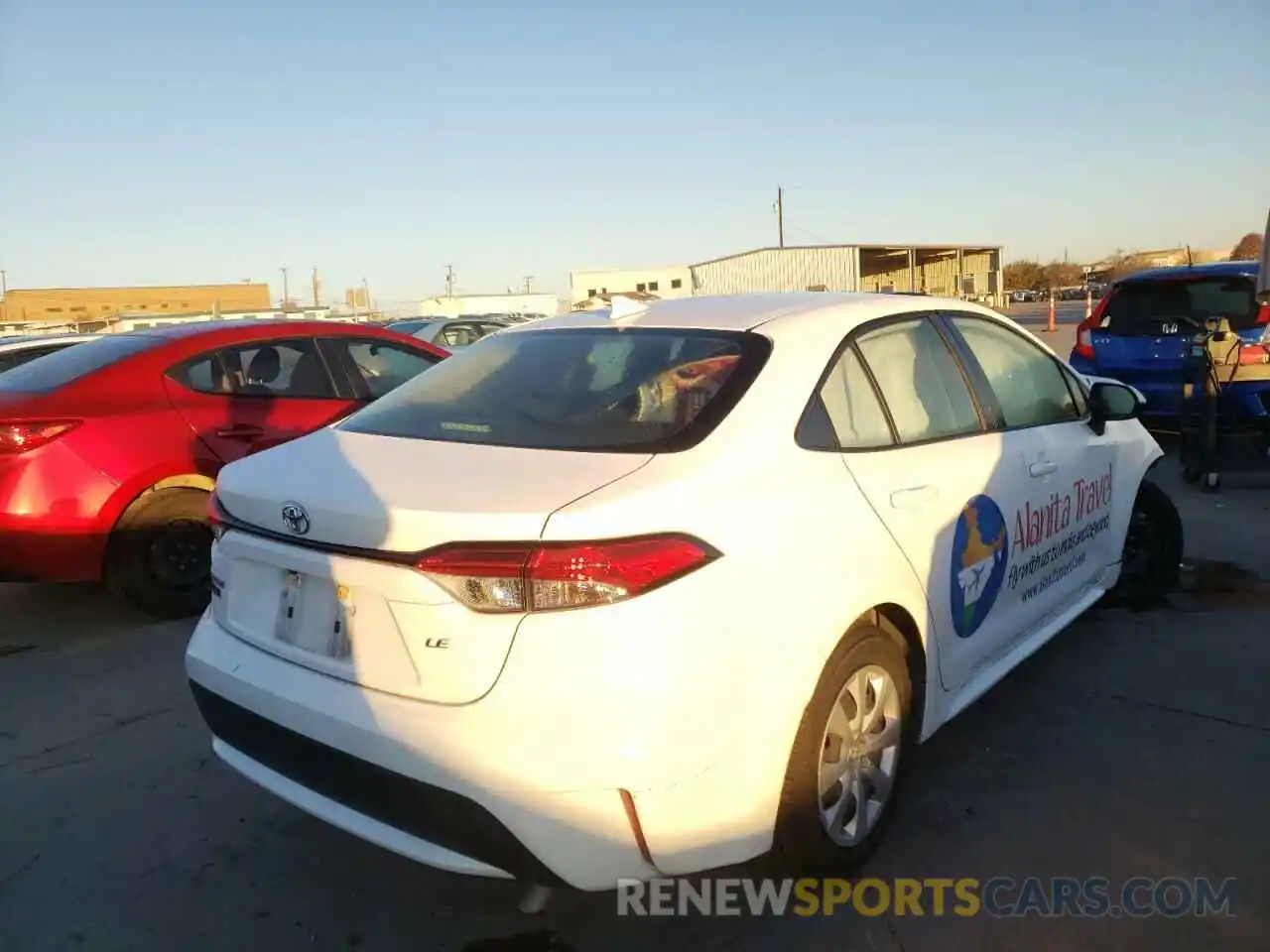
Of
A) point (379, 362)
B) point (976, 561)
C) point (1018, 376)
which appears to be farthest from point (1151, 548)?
point (379, 362)

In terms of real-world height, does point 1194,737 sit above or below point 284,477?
below

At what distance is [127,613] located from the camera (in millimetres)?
5113

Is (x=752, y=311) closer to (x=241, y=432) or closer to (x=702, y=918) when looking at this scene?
(x=702, y=918)

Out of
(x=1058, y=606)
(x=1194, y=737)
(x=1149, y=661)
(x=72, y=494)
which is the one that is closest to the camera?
(x=1194, y=737)

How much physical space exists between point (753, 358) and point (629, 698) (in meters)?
1.09

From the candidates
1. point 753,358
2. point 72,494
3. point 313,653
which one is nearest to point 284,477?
point 313,653

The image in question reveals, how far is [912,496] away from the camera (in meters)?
2.73

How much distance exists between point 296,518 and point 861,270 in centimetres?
4862

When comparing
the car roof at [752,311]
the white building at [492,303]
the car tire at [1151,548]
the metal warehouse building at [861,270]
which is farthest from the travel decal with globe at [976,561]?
the white building at [492,303]

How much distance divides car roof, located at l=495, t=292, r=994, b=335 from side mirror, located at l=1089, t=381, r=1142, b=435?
0.77 metres

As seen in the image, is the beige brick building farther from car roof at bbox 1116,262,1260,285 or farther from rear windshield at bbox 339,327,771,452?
rear windshield at bbox 339,327,771,452

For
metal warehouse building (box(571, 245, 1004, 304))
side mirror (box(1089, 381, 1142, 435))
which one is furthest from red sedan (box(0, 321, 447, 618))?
metal warehouse building (box(571, 245, 1004, 304))

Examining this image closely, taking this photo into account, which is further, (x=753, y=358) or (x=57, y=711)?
(x=57, y=711)

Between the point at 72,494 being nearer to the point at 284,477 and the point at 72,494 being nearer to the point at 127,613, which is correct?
the point at 127,613
